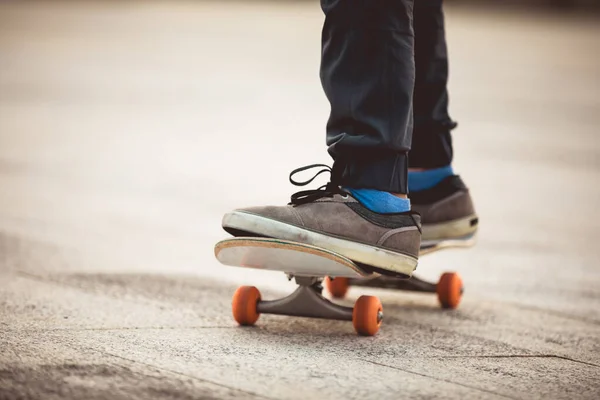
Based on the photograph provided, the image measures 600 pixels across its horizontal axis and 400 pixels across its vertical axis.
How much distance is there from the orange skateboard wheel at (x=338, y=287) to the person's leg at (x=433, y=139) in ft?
0.94

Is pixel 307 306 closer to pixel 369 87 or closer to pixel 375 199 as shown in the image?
pixel 375 199

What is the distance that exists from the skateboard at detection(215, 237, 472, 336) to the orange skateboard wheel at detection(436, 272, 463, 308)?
0.51 metres

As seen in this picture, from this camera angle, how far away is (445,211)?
8.92 ft

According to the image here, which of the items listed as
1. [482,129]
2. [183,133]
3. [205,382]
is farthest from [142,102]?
[205,382]

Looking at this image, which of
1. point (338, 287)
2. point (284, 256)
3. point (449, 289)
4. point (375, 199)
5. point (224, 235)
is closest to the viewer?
point (284, 256)

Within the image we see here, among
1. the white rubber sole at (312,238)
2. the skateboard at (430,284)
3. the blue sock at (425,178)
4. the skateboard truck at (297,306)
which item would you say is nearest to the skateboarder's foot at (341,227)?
the white rubber sole at (312,238)

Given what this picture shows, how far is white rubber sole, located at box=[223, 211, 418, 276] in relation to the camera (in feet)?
6.85

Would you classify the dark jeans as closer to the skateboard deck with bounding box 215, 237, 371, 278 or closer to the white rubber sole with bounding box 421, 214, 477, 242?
the skateboard deck with bounding box 215, 237, 371, 278

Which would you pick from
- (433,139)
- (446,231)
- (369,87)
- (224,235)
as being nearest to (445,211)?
(446,231)

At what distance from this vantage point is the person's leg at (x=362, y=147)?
6.88 feet

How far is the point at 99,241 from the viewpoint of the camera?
11.8 ft

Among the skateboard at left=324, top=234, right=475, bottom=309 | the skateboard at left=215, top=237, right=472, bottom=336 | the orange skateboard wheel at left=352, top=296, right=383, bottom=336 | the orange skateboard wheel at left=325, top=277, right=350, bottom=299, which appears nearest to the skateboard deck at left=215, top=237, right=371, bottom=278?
the skateboard at left=215, top=237, right=472, bottom=336

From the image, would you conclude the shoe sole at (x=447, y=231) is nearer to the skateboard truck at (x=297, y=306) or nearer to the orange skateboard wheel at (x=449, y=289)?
the orange skateboard wheel at (x=449, y=289)

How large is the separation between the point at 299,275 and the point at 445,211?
2.23 feet
